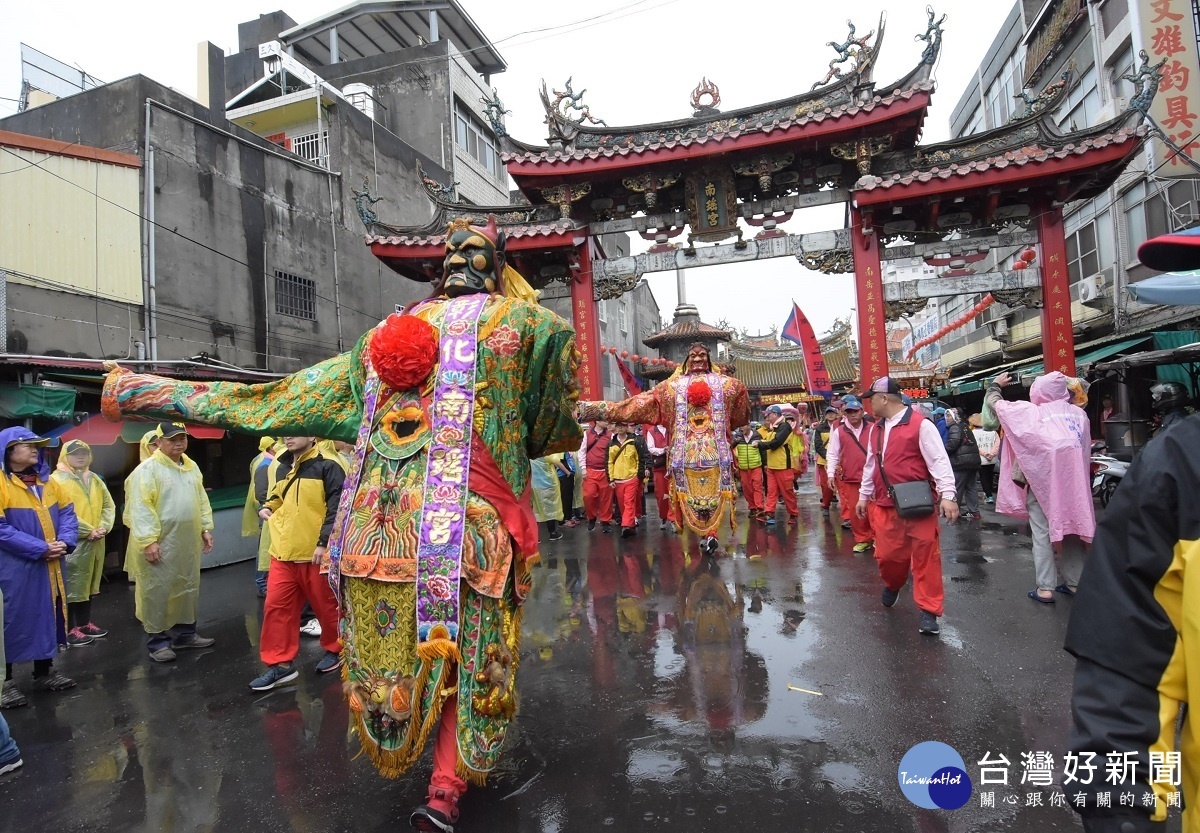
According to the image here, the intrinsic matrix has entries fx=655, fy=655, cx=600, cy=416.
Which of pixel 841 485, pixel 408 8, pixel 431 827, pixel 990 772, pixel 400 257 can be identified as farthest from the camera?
pixel 408 8

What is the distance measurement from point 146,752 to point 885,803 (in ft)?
11.2

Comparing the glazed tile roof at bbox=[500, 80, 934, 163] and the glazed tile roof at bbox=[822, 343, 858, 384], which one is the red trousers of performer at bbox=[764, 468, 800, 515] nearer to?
the glazed tile roof at bbox=[500, 80, 934, 163]

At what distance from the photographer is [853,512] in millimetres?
8062

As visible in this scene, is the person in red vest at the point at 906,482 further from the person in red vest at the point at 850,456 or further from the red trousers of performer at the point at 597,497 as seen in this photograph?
the red trousers of performer at the point at 597,497

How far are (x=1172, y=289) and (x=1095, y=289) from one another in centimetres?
1640

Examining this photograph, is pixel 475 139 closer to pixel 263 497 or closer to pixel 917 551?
pixel 263 497

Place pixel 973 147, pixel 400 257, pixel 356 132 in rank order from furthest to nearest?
1. pixel 356 132
2. pixel 400 257
3. pixel 973 147

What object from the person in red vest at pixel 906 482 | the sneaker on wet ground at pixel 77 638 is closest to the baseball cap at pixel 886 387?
the person in red vest at pixel 906 482

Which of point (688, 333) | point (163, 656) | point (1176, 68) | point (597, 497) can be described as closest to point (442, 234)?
point (597, 497)

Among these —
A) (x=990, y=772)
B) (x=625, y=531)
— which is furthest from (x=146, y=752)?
(x=625, y=531)

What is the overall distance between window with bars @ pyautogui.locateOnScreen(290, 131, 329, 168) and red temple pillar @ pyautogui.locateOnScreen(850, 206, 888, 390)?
12.6m

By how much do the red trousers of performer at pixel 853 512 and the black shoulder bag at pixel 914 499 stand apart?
3.09m

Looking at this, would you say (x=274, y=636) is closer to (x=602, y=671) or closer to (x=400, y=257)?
(x=602, y=671)

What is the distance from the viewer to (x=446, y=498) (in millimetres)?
2297
